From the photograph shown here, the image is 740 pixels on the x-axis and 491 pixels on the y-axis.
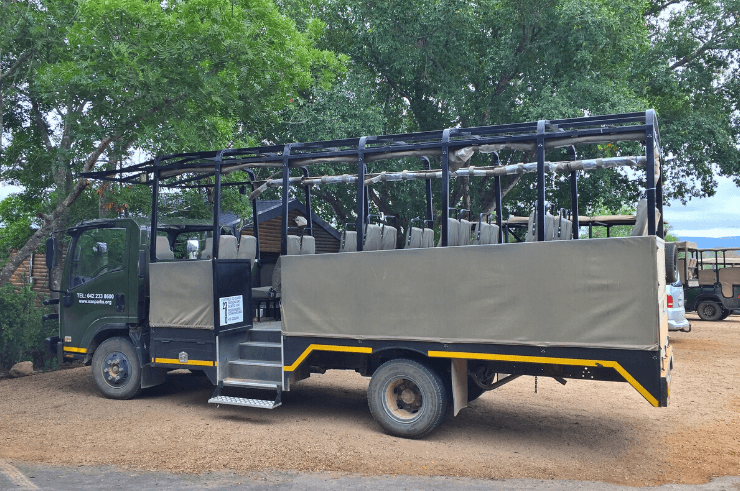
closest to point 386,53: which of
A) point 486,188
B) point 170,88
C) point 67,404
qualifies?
point 486,188

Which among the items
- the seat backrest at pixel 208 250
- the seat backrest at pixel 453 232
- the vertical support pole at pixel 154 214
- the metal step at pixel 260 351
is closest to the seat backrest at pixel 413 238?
the seat backrest at pixel 453 232

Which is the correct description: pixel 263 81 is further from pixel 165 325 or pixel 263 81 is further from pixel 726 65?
pixel 726 65

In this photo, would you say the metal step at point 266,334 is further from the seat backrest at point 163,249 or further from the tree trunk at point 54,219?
the tree trunk at point 54,219

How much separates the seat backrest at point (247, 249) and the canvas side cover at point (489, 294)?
129 cm

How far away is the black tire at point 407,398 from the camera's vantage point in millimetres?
6980

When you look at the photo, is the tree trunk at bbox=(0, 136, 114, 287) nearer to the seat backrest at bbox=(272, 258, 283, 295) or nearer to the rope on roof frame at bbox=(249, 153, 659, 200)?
the rope on roof frame at bbox=(249, 153, 659, 200)

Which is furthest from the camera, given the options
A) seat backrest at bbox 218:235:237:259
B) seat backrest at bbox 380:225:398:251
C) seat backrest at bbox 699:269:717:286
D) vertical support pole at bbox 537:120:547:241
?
seat backrest at bbox 699:269:717:286

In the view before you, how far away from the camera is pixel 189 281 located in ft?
27.9

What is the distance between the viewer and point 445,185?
7.07 m

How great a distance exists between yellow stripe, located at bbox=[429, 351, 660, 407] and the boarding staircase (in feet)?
7.43

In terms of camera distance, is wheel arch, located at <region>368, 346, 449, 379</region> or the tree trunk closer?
wheel arch, located at <region>368, 346, 449, 379</region>

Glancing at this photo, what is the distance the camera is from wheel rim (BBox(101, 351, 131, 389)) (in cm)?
909

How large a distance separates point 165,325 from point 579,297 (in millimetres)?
5457

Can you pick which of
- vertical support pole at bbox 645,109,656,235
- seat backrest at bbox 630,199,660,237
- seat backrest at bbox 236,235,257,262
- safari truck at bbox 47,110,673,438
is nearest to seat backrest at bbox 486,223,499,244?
safari truck at bbox 47,110,673,438
